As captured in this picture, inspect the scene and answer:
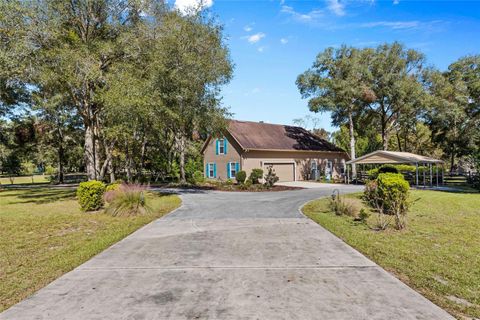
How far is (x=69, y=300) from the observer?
13.1ft

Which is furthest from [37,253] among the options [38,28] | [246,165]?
[246,165]

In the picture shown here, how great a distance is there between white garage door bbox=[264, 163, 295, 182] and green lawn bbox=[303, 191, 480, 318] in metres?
15.7

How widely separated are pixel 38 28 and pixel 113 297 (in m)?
13.9

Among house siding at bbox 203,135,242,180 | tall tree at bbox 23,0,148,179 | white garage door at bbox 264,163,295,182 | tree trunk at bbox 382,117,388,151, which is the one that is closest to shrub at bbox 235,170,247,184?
house siding at bbox 203,135,242,180

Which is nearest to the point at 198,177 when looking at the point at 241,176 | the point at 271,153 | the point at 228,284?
the point at 241,176

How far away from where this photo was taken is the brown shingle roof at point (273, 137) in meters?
26.5

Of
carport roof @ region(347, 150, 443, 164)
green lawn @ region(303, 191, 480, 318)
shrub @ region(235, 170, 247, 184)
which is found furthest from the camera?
Answer: shrub @ region(235, 170, 247, 184)

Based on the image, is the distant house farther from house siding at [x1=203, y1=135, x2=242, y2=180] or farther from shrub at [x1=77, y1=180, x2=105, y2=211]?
shrub at [x1=77, y1=180, x2=105, y2=211]

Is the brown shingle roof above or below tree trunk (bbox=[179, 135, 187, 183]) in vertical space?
above

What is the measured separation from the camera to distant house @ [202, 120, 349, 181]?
85.1 feet

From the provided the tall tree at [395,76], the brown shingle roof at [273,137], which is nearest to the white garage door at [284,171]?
the brown shingle roof at [273,137]

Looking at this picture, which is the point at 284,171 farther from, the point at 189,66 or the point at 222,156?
the point at 189,66

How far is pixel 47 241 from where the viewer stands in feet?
24.3

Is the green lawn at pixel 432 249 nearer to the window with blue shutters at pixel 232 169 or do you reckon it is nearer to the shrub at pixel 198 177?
the window with blue shutters at pixel 232 169
